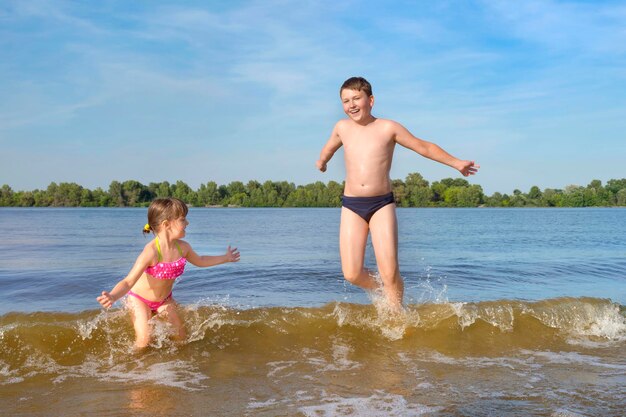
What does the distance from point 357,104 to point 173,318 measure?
9.02ft

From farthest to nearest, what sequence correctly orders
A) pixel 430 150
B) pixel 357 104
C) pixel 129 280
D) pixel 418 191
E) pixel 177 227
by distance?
pixel 418 191 < pixel 357 104 < pixel 430 150 < pixel 177 227 < pixel 129 280

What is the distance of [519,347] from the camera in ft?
19.0

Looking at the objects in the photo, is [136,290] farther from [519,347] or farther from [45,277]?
[45,277]

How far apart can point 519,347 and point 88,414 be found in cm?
395

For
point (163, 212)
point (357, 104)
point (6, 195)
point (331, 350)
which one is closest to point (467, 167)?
point (357, 104)

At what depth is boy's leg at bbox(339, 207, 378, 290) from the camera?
604 centimetres

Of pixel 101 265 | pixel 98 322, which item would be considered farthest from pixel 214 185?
pixel 98 322

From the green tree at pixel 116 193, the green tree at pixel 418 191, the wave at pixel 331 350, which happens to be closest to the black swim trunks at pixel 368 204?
the wave at pixel 331 350

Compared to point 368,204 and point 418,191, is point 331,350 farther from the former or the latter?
point 418,191

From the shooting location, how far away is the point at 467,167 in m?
5.68

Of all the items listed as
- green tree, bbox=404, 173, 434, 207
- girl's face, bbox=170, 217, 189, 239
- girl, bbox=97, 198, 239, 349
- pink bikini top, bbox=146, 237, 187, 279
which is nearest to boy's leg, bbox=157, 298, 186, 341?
girl, bbox=97, 198, 239, 349

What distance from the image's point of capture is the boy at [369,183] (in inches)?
235

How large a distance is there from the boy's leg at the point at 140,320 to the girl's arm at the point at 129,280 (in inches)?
15.6

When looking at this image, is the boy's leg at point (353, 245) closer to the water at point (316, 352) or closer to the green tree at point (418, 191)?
the water at point (316, 352)
